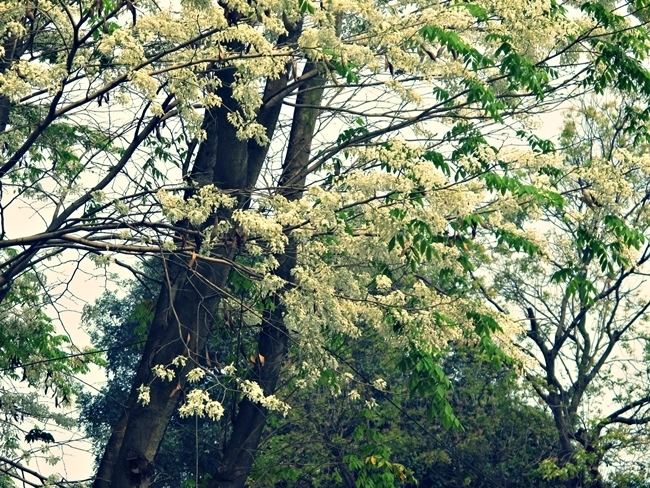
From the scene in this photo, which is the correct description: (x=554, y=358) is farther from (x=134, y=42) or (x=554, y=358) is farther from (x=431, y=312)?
(x=134, y=42)

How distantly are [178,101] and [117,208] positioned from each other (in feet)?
4.23

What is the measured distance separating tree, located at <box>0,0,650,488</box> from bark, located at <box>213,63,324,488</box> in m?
0.37

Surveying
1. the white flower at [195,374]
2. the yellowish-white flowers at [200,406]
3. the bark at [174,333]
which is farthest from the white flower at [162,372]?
the yellowish-white flowers at [200,406]

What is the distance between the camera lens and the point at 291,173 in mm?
15297

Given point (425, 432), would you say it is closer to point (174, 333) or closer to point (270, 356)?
point (270, 356)

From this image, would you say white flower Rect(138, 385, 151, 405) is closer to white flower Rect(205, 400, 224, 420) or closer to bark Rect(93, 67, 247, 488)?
bark Rect(93, 67, 247, 488)

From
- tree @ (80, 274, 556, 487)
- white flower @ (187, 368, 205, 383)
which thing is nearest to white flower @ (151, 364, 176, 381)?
white flower @ (187, 368, 205, 383)

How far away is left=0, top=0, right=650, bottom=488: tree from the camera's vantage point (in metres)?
11.3

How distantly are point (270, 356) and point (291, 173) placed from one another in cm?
244

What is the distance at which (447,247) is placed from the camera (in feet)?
43.7

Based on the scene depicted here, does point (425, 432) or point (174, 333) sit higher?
point (425, 432)

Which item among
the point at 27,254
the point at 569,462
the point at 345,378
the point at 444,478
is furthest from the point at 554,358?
the point at 27,254

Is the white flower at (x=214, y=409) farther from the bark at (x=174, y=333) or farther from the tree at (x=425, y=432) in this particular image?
the tree at (x=425, y=432)

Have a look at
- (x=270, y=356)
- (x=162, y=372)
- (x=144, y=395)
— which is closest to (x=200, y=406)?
(x=162, y=372)
